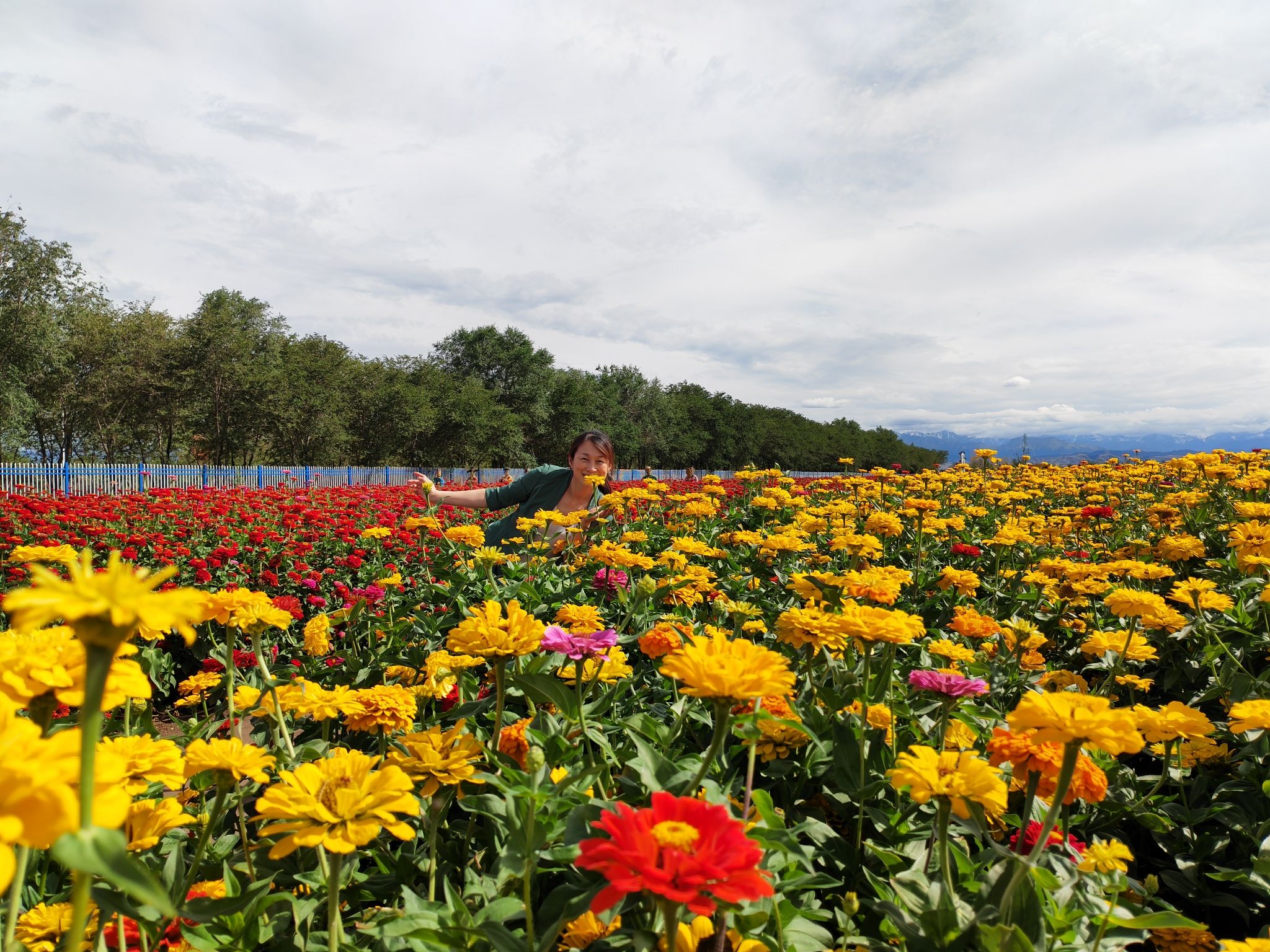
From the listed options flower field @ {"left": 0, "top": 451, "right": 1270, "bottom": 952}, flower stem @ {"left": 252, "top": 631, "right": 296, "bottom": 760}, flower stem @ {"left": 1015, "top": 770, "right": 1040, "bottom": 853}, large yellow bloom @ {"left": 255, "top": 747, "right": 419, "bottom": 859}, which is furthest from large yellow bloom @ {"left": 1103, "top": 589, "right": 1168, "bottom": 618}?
flower stem @ {"left": 252, "top": 631, "right": 296, "bottom": 760}

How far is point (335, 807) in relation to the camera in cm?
95

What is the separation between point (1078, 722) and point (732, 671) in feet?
1.77

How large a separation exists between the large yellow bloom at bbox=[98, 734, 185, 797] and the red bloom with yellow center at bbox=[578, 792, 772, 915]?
741 millimetres

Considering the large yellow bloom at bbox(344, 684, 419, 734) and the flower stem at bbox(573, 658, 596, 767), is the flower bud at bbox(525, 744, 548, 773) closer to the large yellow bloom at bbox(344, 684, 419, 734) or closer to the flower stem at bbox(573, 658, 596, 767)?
the flower stem at bbox(573, 658, 596, 767)

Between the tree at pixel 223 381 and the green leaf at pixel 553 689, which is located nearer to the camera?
the green leaf at pixel 553 689

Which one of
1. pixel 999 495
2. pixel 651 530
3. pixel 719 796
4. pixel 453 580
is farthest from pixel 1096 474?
pixel 719 796

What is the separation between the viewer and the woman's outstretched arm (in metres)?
4.04

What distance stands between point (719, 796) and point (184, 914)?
83 centimetres

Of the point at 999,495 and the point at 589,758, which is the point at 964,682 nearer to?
the point at 589,758

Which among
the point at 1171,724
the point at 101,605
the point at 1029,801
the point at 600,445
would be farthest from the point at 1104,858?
the point at 600,445

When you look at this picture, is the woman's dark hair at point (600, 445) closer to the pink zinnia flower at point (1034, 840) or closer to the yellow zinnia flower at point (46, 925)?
the pink zinnia flower at point (1034, 840)

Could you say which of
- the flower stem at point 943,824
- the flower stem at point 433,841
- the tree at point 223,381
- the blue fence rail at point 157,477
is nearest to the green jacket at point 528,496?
the flower stem at point 433,841

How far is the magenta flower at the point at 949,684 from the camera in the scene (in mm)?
1445

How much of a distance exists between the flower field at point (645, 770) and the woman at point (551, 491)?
1307 mm
